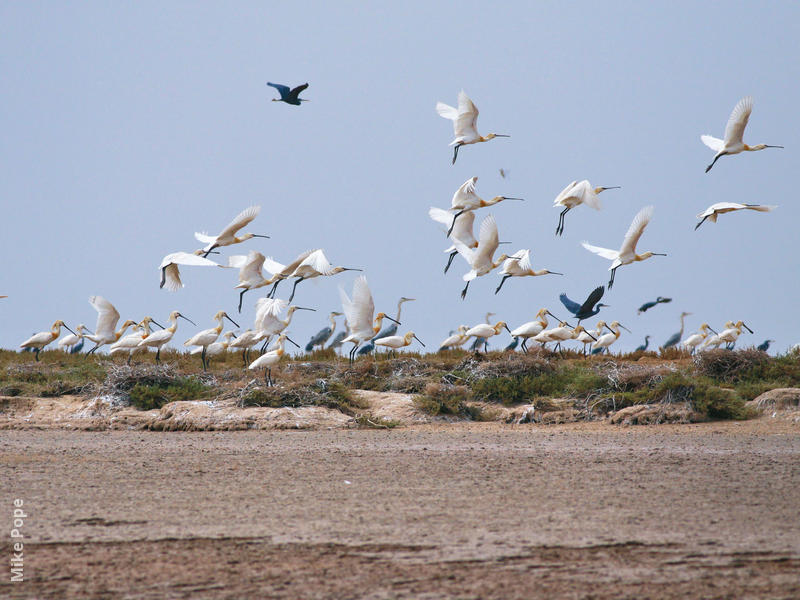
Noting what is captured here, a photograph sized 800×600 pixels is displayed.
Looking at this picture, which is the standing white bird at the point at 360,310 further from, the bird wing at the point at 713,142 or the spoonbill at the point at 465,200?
the bird wing at the point at 713,142

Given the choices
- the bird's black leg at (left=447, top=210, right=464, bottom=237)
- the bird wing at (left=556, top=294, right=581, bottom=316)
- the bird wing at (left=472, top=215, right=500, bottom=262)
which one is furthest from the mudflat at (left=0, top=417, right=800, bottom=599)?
the bird wing at (left=556, top=294, right=581, bottom=316)

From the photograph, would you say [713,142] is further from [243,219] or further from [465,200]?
[243,219]

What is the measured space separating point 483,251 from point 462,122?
106 inches

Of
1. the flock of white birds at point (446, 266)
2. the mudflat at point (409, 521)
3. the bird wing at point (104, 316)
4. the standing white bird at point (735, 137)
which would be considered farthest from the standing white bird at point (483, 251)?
the bird wing at point (104, 316)

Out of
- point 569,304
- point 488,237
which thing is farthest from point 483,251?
point 569,304

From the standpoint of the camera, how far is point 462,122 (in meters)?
19.3

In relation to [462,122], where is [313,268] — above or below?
below

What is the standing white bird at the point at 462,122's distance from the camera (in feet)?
62.2

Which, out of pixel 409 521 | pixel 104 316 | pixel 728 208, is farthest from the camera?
pixel 104 316

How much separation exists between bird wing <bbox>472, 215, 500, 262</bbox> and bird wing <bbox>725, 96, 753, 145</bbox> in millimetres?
4689

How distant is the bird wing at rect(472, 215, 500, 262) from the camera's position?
18.7 metres

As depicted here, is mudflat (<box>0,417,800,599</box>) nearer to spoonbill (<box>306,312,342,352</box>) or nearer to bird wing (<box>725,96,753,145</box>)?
bird wing (<box>725,96,753,145</box>)

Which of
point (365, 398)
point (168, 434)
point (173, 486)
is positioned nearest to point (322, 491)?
point (173, 486)

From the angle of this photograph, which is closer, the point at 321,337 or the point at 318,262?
the point at 318,262
